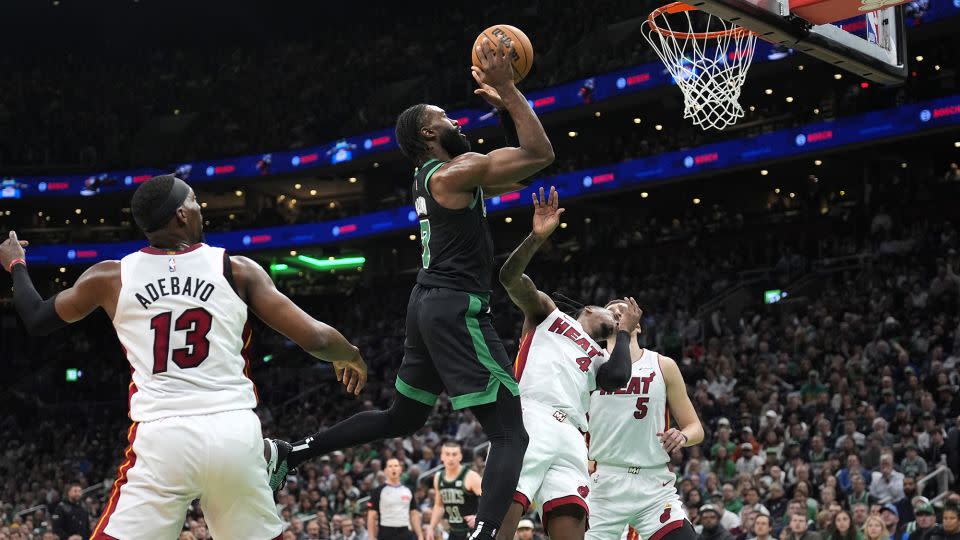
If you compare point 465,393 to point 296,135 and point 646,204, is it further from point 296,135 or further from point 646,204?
point 296,135

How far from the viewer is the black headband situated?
14.9 feet

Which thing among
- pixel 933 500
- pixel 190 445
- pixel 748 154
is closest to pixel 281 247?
pixel 748 154

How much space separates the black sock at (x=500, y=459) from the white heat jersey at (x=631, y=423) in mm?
2158

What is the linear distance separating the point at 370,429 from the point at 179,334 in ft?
5.27

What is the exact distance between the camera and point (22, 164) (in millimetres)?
38906

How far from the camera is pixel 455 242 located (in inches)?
219

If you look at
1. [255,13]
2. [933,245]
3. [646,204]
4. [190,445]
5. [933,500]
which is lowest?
[933,500]

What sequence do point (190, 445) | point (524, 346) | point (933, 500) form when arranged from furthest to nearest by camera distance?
point (933, 500) → point (524, 346) → point (190, 445)

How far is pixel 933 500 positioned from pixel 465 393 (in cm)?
966

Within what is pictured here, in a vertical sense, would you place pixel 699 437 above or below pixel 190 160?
below

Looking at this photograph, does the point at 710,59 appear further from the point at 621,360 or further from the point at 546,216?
the point at 546,216

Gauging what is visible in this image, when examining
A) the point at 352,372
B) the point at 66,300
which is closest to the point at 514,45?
the point at 352,372

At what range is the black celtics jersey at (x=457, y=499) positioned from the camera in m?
11.6

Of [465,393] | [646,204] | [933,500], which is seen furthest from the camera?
[646,204]
